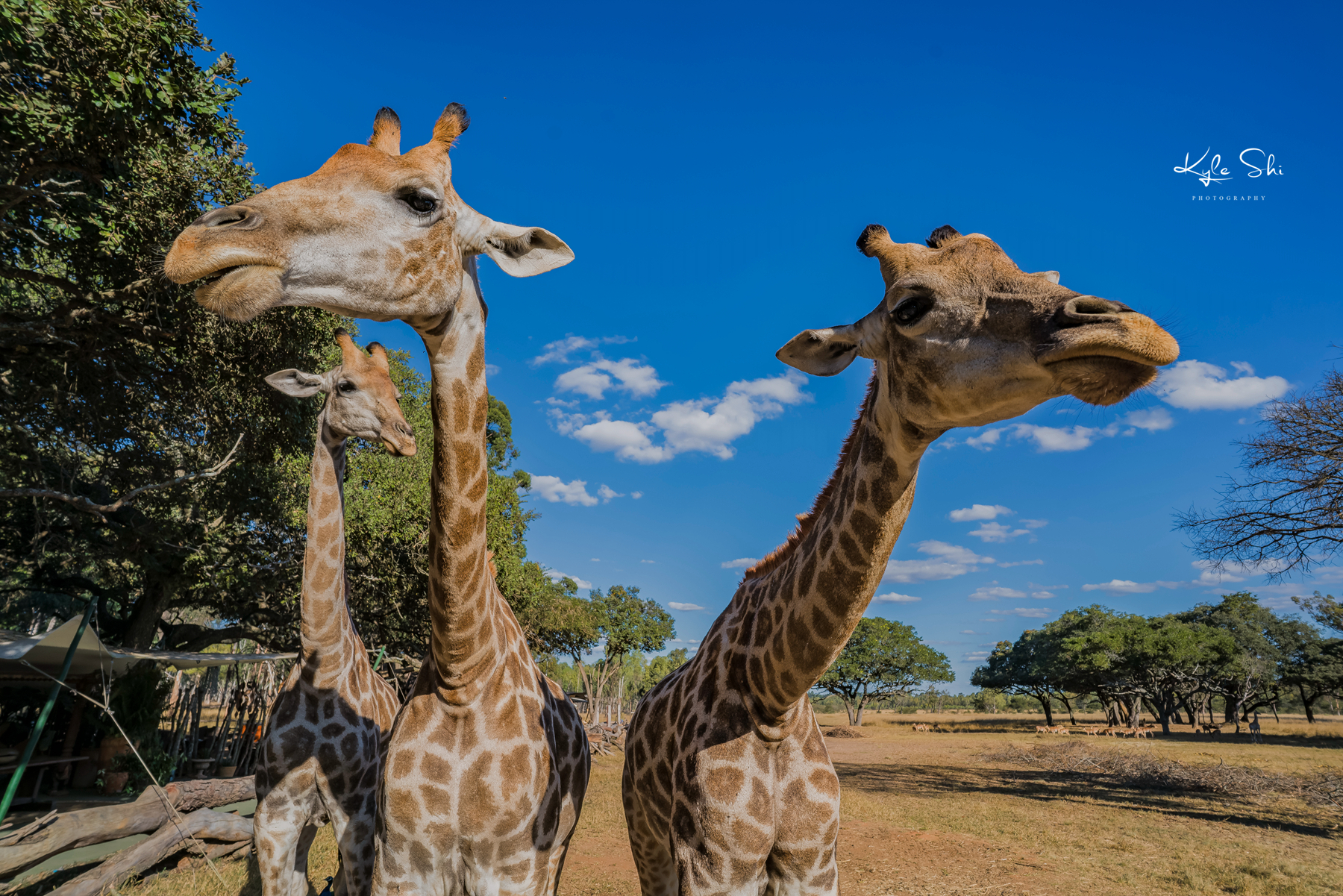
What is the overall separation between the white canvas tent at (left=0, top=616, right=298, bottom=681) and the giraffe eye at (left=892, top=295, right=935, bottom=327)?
27.9ft

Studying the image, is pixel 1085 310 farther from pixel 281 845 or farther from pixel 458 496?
pixel 281 845

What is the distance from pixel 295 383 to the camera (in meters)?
5.67

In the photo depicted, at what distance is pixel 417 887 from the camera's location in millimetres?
3299

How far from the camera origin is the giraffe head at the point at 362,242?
7.86 feet

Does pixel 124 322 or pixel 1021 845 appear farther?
pixel 1021 845

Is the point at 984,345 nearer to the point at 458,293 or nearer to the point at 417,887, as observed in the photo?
the point at 458,293

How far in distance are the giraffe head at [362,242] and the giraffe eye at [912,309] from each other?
1.68 m

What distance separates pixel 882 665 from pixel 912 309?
66342 millimetres

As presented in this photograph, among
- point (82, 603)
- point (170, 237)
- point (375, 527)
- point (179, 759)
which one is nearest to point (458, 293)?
point (170, 237)

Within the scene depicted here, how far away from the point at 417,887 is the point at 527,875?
21.2 inches

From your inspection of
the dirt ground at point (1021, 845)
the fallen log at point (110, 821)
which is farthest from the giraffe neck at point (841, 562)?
Result: the dirt ground at point (1021, 845)

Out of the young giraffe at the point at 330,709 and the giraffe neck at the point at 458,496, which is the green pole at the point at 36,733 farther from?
the giraffe neck at the point at 458,496

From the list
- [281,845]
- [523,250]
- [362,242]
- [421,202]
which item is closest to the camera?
[362,242]

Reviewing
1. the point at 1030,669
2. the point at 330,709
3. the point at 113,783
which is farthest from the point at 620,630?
the point at 1030,669
